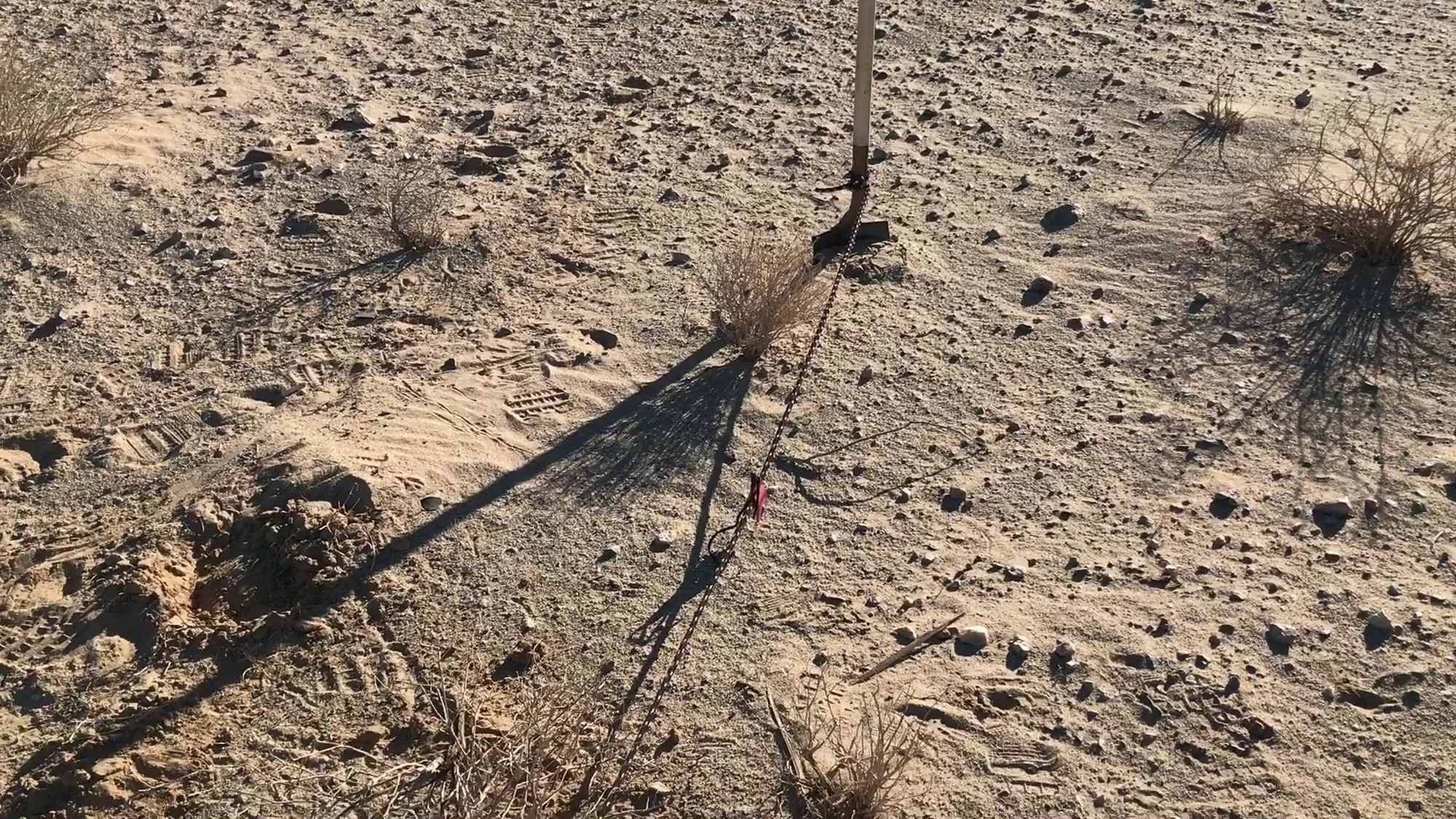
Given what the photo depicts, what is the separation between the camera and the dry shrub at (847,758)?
119 inches

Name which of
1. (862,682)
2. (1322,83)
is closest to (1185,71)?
(1322,83)

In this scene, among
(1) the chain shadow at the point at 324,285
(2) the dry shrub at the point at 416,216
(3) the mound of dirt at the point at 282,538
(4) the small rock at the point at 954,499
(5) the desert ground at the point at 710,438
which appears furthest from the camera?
(2) the dry shrub at the point at 416,216

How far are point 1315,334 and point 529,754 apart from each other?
301 cm

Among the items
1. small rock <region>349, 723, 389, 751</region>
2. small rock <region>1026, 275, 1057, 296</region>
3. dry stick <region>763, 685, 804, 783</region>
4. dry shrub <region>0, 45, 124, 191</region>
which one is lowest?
small rock <region>349, 723, 389, 751</region>

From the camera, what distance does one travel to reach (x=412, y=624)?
3617 millimetres

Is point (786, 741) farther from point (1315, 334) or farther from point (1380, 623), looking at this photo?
point (1315, 334)

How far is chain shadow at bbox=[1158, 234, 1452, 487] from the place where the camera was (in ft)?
14.1

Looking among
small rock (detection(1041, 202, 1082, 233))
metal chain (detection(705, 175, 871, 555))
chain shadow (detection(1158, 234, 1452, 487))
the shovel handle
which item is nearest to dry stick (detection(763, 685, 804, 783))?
metal chain (detection(705, 175, 871, 555))

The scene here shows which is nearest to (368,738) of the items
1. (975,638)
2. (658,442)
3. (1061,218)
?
(658,442)

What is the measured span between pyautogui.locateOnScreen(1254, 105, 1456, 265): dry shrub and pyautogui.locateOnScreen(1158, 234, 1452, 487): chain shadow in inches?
3.8

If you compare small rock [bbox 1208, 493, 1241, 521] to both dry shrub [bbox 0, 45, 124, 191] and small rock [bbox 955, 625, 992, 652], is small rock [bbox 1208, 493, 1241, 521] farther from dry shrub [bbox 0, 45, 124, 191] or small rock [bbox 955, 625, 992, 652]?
dry shrub [bbox 0, 45, 124, 191]

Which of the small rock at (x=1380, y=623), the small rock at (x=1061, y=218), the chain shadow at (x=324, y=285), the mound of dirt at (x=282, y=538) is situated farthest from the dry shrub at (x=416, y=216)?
the small rock at (x=1380, y=623)

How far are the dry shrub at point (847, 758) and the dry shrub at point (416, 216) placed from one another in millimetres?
2453

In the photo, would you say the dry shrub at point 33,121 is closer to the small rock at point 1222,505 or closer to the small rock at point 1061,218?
the small rock at point 1061,218
